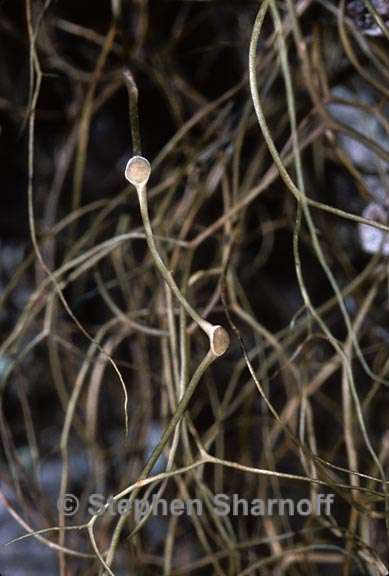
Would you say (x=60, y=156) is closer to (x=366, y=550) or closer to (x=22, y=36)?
(x=22, y=36)

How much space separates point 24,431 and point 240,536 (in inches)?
9.4

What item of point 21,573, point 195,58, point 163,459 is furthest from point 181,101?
point 21,573

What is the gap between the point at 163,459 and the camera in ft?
2.38
